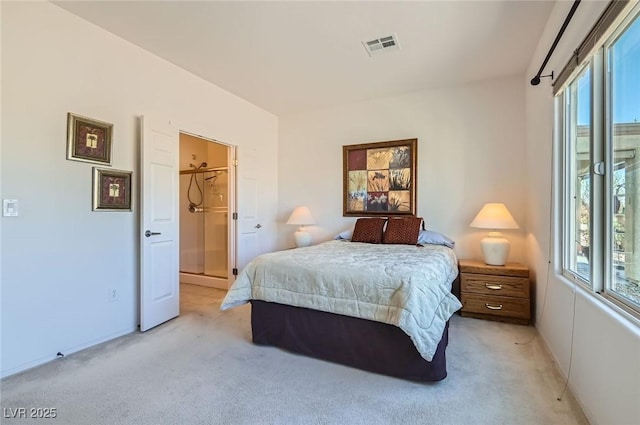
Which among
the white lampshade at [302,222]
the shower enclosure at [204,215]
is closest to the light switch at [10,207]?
the shower enclosure at [204,215]

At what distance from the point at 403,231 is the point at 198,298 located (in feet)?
8.73

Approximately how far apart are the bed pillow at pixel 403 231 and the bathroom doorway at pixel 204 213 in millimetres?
2329

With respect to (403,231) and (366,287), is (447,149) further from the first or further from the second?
(366,287)

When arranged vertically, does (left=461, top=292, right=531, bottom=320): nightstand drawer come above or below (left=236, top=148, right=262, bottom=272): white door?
below

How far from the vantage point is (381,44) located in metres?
2.84

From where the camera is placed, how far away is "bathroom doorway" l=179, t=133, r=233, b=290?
4.66 m

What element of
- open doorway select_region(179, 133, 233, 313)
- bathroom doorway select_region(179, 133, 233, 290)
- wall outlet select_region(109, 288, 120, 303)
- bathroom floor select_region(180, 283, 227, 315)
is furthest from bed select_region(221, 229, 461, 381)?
bathroom doorway select_region(179, 133, 233, 290)

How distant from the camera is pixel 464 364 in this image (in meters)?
2.17

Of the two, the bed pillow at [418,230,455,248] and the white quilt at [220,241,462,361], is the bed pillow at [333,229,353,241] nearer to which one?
the bed pillow at [418,230,455,248]

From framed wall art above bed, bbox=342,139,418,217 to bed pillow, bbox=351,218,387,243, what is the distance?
287mm

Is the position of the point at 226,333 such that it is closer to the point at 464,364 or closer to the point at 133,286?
the point at 133,286

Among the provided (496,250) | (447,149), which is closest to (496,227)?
(496,250)

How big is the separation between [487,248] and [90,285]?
366 centimetres

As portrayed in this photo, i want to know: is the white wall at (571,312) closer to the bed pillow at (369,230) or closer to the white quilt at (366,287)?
the white quilt at (366,287)
